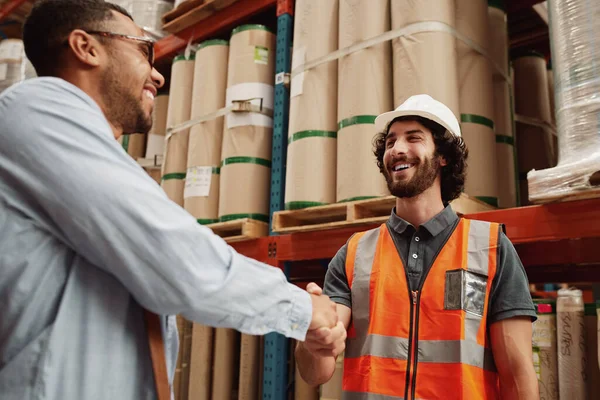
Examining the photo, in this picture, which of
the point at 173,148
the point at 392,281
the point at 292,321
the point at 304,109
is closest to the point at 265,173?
the point at 304,109

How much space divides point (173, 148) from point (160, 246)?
339cm

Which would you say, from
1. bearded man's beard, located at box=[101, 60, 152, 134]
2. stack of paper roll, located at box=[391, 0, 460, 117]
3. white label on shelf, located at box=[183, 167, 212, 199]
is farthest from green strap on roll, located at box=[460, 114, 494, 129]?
bearded man's beard, located at box=[101, 60, 152, 134]

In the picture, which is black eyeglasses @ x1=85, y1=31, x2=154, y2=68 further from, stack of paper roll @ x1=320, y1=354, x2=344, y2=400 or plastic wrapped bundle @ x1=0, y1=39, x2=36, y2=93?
plastic wrapped bundle @ x1=0, y1=39, x2=36, y2=93

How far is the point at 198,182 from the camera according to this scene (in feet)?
12.6

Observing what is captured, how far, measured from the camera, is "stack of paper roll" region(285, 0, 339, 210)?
10.2ft

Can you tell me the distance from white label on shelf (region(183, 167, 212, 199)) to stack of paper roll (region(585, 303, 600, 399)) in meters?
2.63

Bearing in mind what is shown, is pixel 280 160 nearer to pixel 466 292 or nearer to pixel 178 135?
pixel 178 135

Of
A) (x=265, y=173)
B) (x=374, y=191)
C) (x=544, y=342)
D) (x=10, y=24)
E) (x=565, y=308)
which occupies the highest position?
(x=10, y=24)

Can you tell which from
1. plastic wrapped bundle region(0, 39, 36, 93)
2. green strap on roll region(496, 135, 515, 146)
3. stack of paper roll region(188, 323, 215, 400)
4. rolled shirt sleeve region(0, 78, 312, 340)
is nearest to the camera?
rolled shirt sleeve region(0, 78, 312, 340)

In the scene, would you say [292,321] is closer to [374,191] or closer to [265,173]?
[374,191]

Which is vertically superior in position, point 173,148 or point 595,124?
point 173,148

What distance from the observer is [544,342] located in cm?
258

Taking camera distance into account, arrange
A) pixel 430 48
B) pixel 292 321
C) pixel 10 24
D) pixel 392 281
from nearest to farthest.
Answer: pixel 292 321 → pixel 392 281 → pixel 430 48 → pixel 10 24

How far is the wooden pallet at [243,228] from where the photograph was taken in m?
3.46
